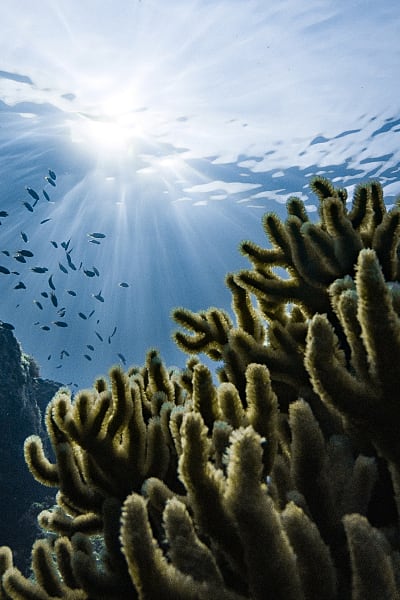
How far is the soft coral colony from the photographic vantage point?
1.04 metres

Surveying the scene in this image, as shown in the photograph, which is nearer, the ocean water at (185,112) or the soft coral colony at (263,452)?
the soft coral colony at (263,452)

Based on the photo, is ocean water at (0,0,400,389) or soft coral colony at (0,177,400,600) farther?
ocean water at (0,0,400,389)

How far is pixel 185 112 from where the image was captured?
67.6 feet

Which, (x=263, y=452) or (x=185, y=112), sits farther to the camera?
(x=185, y=112)

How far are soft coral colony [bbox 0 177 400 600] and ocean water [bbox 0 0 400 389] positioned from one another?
7.02m

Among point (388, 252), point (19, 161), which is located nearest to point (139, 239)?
point (19, 161)

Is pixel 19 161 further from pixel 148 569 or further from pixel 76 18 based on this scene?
pixel 148 569

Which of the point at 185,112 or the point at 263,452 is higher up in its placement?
the point at 185,112

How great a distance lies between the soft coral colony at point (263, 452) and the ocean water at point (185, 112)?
702cm

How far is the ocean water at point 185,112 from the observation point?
49.2ft

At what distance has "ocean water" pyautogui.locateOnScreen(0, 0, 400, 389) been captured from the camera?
1499cm

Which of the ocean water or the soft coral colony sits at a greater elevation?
the ocean water

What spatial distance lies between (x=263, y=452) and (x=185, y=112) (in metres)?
21.5

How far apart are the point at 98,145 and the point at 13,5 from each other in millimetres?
10392
